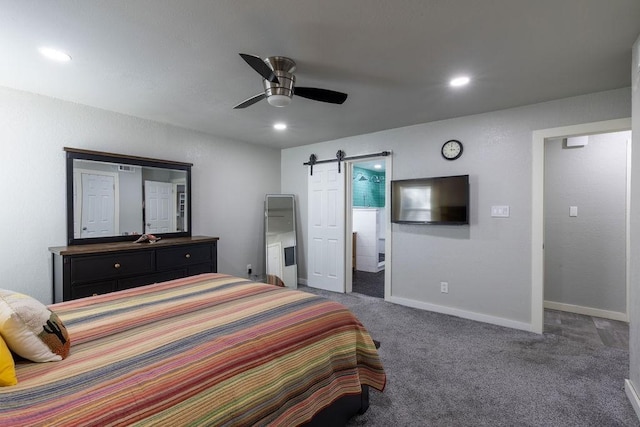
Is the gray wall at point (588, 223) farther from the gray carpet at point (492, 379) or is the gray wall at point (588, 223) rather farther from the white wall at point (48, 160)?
the white wall at point (48, 160)

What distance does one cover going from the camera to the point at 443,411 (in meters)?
1.91

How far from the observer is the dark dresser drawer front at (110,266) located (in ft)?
8.89

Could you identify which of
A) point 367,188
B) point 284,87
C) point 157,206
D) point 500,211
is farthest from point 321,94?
point 367,188

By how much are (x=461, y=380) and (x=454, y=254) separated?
1686mm

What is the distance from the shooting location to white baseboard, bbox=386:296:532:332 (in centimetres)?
324

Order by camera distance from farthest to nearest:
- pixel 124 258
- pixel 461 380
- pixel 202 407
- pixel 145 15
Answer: pixel 124 258 < pixel 461 380 < pixel 145 15 < pixel 202 407

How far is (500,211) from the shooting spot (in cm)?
335

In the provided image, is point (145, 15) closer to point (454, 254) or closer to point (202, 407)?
point (202, 407)

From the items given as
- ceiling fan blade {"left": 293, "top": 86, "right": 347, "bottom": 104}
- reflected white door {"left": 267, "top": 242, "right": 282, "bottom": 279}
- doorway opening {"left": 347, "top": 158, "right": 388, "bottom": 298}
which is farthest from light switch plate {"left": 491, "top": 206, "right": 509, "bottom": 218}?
reflected white door {"left": 267, "top": 242, "right": 282, "bottom": 279}

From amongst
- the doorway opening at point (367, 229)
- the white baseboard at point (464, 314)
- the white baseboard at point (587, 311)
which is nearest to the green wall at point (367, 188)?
the doorway opening at point (367, 229)

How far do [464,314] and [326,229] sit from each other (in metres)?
2.25

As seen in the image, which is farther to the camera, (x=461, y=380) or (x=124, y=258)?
(x=124, y=258)

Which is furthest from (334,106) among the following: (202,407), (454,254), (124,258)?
(202,407)

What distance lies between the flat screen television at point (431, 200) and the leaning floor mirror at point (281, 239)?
1.87 meters
